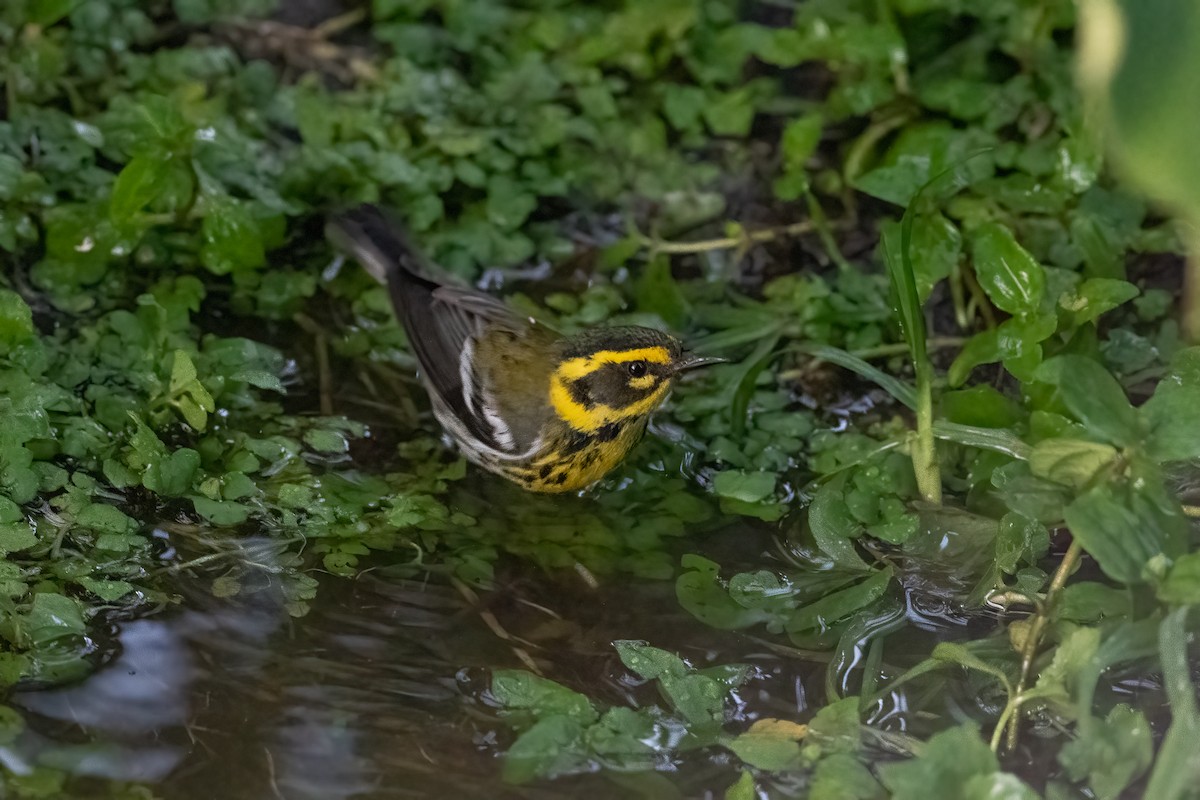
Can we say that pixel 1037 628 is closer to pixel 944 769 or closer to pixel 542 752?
A: pixel 944 769

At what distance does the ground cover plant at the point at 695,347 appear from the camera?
2299 mm

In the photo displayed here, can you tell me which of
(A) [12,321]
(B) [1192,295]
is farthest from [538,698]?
(B) [1192,295]

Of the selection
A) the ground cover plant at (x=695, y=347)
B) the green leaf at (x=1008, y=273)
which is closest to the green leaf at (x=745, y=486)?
the ground cover plant at (x=695, y=347)

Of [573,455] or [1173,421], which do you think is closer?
[1173,421]

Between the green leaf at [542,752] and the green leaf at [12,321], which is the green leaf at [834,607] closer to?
the green leaf at [542,752]

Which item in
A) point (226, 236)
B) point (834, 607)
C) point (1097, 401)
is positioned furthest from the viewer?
point (226, 236)

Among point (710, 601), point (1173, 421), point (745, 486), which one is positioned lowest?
point (710, 601)

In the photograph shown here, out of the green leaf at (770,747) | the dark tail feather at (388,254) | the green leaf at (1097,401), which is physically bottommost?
the green leaf at (770,747)

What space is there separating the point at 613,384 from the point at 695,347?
444mm

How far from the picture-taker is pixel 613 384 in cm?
319

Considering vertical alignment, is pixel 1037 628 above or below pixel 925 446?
below

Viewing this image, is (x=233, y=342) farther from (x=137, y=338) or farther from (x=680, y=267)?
(x=680, y=267)

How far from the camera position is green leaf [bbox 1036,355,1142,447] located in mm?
2213

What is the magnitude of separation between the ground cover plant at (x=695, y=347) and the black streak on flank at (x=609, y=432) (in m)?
0.18
